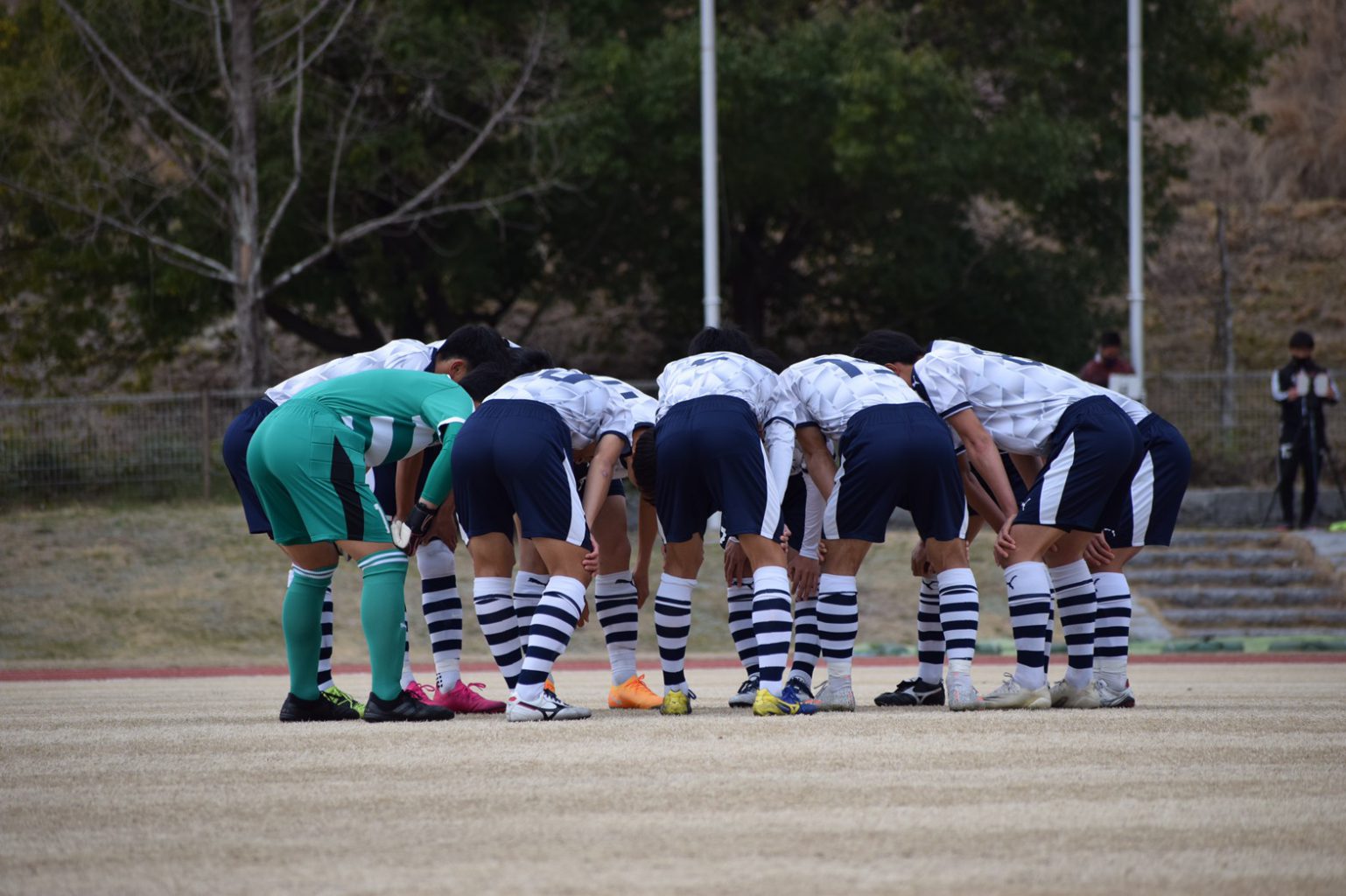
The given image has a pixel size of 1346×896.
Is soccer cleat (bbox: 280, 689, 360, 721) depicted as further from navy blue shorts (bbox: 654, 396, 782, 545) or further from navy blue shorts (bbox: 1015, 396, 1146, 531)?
navy blue shorts (bbox: 1015, 396, 1146, 531)

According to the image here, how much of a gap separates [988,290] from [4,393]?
16918mm

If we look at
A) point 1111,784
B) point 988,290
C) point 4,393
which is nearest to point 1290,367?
point 988,290

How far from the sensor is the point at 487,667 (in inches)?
595

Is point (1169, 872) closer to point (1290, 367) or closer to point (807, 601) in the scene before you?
point (807, 601)

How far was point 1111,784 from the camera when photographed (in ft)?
17.2

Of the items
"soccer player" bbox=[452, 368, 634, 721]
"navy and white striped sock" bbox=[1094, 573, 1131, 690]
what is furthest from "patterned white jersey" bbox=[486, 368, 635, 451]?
"navy and white striped sock" bbox=[1094, 573, 1131, 690]

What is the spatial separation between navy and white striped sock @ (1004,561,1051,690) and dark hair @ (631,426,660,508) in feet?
5.98

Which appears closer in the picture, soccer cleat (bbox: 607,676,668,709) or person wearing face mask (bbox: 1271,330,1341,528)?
soccer cleat (bbox: 607,676,668,709)

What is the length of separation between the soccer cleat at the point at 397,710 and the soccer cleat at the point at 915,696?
2508 mm

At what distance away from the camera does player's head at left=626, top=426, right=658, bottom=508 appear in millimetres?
8102

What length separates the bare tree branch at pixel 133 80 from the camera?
22.8 metres

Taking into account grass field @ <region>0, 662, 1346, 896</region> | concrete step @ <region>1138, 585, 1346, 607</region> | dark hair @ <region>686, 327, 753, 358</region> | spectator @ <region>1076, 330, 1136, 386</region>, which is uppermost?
spectator @ <region>1076, 330, 1136, 386</region>

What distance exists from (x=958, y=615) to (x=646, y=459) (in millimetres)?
1706

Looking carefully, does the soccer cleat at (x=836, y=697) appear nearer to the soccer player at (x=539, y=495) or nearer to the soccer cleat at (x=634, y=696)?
the soccer cleat at (x=634, y=696)
